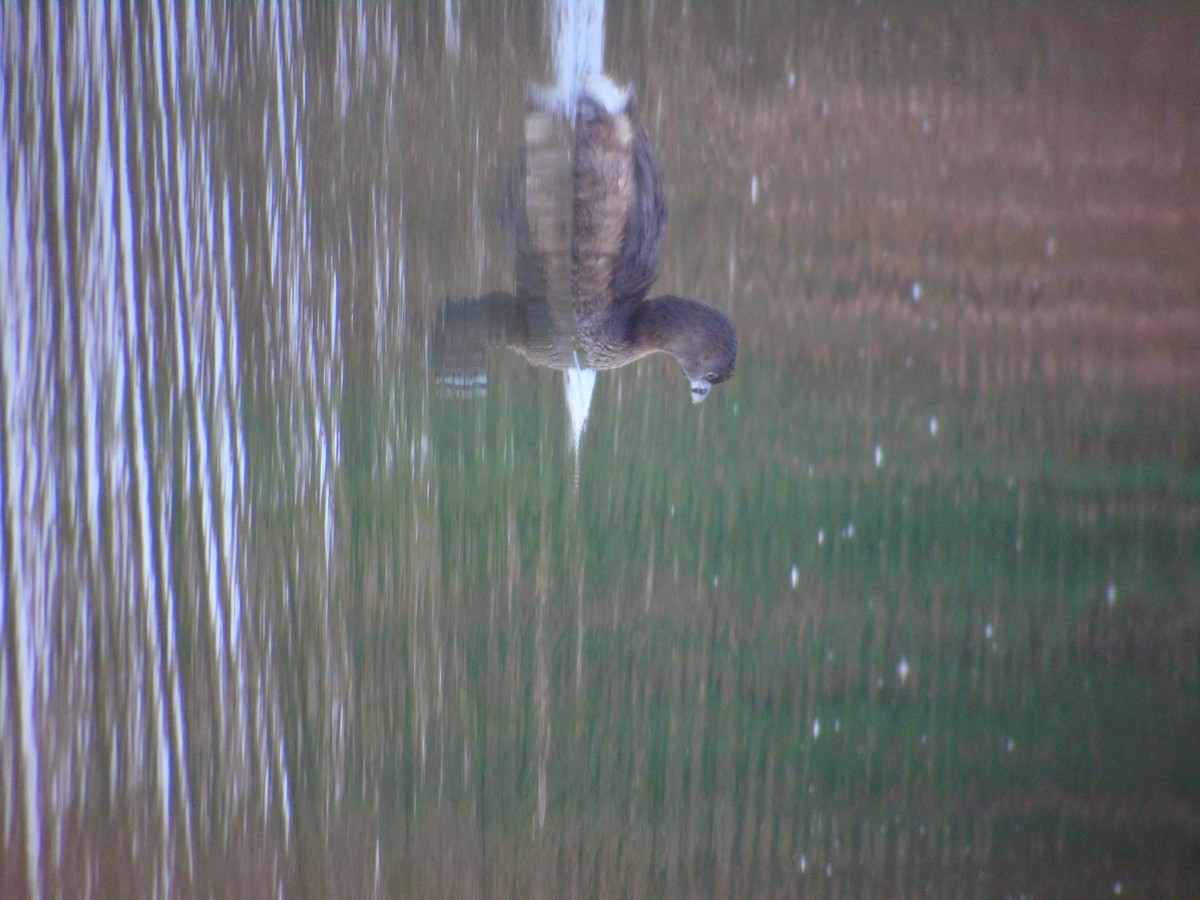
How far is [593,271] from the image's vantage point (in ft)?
1.51

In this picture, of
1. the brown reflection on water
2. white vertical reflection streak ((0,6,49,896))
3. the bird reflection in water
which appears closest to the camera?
white vertical reflection streak ((0,6,49,896))

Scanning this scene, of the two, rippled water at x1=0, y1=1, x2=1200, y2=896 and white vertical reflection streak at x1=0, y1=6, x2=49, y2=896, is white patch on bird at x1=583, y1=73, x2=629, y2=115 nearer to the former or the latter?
rippled water at x1=0, y1=1, x2=1200, y2=896

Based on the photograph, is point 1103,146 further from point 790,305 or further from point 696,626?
point 696,626

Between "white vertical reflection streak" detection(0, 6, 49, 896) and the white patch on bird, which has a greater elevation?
the white patch on bird

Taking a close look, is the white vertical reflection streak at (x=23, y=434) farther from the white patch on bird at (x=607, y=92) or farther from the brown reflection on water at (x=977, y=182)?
the brown reflection on water at (x=977, y=182)

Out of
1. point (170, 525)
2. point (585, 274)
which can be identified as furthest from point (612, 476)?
point (170, 525)

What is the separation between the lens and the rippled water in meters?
0.18

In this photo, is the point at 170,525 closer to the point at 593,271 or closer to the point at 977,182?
the point at 593,271

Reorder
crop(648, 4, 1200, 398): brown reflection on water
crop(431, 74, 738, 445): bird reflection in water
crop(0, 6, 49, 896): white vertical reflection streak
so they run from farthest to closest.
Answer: crop(648, 4, 1200, 398): brown reflection on water → crop(431, 74, 738, 445): bird reflection in water → crop(0, 6, 49, 896): white vertical reflection streak

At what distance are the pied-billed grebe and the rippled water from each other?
0.04 feet

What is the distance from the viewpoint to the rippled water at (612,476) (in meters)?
A: 0.18

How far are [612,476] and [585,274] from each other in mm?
87

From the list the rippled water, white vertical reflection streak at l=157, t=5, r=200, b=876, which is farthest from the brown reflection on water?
white vertical reflection streak at l=157, t=5, r=200, b=876

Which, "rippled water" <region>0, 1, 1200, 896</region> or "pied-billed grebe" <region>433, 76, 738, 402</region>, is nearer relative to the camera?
"rippled water" <region>0, 1, 1200, 896</region>
